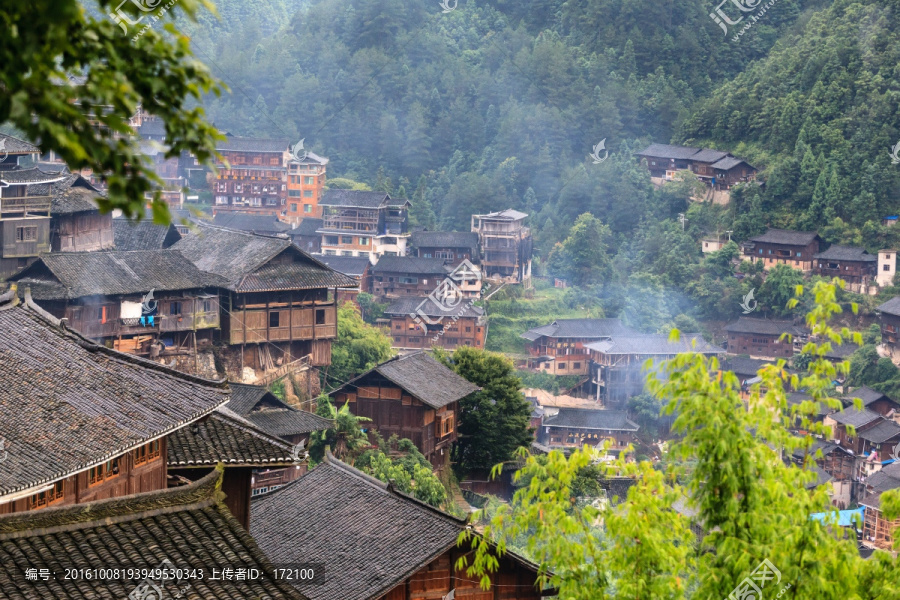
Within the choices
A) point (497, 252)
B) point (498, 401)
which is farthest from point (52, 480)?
point (497, 252)

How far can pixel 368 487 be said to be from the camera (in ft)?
45.5

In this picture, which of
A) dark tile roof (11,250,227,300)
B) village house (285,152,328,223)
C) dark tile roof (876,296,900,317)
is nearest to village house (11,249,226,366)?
dark tile roof (11,250,227,300)

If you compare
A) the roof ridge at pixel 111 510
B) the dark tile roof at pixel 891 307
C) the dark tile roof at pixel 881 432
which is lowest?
the dark tile roof at pixel 881 432

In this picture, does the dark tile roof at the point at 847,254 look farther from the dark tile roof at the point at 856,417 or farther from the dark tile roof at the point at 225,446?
the dark tile roof at the point at 225,446

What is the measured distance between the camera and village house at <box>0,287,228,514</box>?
26.5 ft

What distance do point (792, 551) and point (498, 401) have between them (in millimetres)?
20094

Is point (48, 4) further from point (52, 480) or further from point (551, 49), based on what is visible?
point (551, 49)

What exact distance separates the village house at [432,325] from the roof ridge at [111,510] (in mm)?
37233

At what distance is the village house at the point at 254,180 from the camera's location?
52.4 meters

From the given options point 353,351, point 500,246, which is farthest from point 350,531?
point 500,246

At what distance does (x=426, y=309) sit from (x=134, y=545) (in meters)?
38.2

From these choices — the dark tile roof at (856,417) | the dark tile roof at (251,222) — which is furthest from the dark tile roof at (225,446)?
the dark tile roof at (251,222)

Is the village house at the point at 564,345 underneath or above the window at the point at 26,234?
underneath

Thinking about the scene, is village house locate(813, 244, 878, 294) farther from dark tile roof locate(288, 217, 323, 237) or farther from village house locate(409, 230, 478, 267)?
dark tile roof locate(288, 217, 323, 237)
